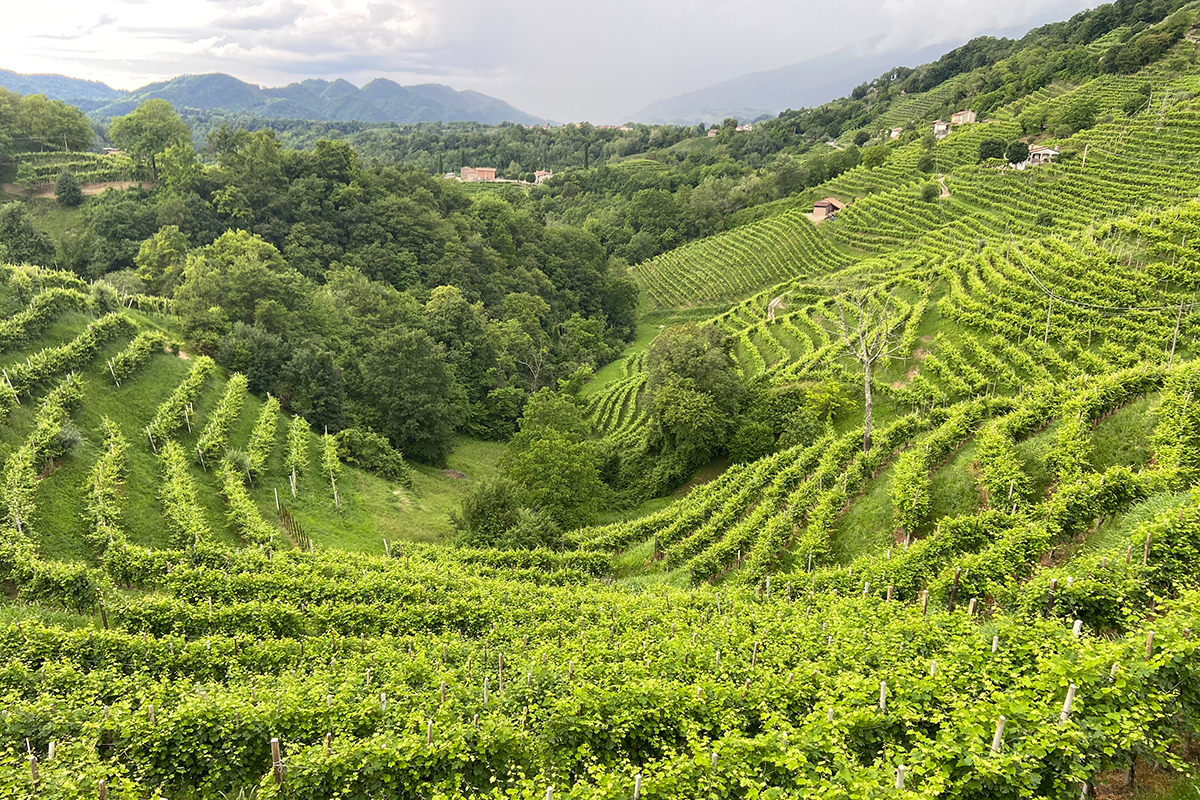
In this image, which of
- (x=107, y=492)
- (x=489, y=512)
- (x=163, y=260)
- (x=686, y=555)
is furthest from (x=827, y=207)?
(x=107, y=492)

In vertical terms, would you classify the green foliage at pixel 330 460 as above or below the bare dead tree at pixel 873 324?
below

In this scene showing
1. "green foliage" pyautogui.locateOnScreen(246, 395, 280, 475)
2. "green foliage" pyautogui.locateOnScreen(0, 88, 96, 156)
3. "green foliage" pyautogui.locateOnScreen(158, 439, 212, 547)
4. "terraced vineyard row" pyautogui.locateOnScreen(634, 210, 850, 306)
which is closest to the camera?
"green foliage" pyautogui.locateOnScreen(158, 439, 212, 547)

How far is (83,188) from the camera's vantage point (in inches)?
3009

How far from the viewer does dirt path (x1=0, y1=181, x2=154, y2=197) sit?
243ft

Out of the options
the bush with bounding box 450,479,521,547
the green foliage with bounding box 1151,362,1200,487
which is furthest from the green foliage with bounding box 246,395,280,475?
the green foliage with bounding box 1151,362,1200,487

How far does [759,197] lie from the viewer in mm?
105875

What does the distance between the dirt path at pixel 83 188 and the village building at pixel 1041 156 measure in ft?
341

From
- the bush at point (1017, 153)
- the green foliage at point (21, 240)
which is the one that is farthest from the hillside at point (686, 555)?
the green foliage at point (21, 240)

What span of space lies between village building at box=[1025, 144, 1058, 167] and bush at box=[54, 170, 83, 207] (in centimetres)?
10800

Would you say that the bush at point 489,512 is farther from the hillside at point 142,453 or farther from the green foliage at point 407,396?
the green foliage at point 407,396

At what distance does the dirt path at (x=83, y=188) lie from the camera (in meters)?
74.0

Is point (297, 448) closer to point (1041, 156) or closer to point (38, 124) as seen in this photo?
point (1041, 156)

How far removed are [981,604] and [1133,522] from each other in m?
3.75

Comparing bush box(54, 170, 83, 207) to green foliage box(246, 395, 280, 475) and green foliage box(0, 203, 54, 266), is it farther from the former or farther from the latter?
green foliage box(246, 395, 280, 475)
